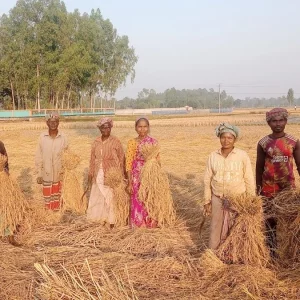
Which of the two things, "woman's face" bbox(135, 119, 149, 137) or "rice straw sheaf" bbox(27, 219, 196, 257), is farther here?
"woman's face" bbox(135, 119, 149, 137)

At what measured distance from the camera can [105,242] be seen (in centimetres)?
450

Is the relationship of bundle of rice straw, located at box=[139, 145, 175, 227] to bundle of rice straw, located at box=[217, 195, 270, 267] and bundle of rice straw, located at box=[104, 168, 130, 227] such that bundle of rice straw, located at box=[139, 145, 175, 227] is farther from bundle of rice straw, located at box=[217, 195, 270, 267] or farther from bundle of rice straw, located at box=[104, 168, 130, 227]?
bundle of rice straw, located at box=[217, 195, 270, 267]

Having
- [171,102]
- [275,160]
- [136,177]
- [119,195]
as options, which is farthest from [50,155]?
[171,102]

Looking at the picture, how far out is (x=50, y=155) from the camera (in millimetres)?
5277

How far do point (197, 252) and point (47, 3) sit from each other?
4492cm

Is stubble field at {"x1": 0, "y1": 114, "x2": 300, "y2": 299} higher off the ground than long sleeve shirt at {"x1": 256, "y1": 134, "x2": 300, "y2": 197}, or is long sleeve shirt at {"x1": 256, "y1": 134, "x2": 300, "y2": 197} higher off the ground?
long sleeve shirt at {"x1": 256, "y1": 134, "x2": 300, "y2": 197}

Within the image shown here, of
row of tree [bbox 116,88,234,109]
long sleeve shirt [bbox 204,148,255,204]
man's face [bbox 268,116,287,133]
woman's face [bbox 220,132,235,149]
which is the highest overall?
row of tree [bbox 116,88,234,109]

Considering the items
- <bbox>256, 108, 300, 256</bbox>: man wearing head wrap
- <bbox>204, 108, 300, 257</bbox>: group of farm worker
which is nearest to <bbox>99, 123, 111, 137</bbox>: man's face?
<bbox>204, 108, 300, 257</bbox>: group of farm worker

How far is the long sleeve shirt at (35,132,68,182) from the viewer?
5.28m

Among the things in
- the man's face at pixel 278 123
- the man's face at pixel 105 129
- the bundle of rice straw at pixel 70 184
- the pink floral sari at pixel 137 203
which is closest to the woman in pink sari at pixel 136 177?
the pink floral sari at pixel 137 203

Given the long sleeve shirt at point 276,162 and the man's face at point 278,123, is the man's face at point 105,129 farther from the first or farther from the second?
the man's face at point 278,123

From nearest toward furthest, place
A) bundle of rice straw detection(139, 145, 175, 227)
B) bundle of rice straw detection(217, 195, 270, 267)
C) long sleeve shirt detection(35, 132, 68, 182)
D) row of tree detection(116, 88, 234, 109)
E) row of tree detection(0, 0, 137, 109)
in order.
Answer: bundle of rice straw detection(217, 195, 270, 267) < bundle of rice straw detection(139, 145, 175, 227) < long sleeve shirt detection(35, 132, 68, 182) < row of tree detection(0, 0, 137, 109) < row of tree detection(116, 88, 234, 109)

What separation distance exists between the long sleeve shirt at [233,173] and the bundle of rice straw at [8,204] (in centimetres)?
233

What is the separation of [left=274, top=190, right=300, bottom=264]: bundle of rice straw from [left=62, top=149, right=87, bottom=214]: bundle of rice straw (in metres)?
2.80
